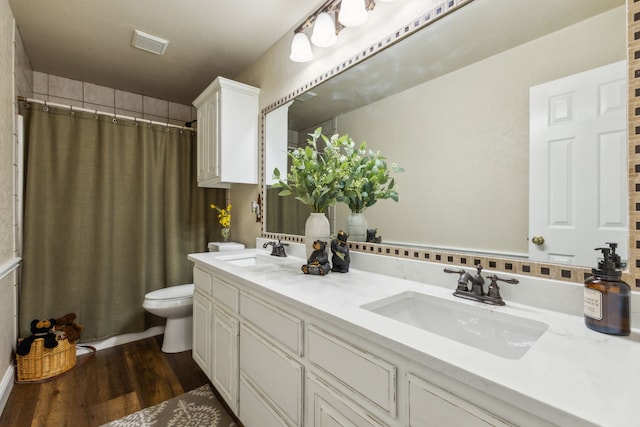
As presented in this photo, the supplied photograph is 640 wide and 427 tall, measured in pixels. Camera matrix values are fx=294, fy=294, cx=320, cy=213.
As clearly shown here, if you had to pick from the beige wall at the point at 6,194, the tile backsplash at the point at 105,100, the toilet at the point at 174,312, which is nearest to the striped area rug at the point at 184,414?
the toilet at the point at 174,312

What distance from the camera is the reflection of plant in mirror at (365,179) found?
138cm

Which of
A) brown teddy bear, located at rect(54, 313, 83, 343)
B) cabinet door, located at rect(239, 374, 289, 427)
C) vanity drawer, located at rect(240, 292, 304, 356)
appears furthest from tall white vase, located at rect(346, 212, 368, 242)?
brown teddy bear, located at rect(54, 313, 83, 343)

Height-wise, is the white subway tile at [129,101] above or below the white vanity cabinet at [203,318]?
above

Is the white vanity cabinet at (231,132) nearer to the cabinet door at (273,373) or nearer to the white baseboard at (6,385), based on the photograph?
the cabinet door at (273,373)

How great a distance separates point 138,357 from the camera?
2.19 meters

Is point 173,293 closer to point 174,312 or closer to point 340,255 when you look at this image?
point 174,312

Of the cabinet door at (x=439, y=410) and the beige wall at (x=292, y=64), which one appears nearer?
the cabinet door at (x=439, y=410)

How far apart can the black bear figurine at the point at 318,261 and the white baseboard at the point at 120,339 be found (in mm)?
1995

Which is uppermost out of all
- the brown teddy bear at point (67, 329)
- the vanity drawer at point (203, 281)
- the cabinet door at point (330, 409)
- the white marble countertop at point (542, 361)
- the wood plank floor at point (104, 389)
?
the white marble countertop at point (542, 361)

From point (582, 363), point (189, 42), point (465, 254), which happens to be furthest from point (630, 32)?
point (189, 42)

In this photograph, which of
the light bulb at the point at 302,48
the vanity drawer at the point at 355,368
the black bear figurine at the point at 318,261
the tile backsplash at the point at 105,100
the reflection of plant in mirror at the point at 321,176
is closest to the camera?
the vanity drawer at the point at 355,368

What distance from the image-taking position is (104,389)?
1.80 metres

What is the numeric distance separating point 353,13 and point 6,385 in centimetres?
278

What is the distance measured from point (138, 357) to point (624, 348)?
8.73 feet
